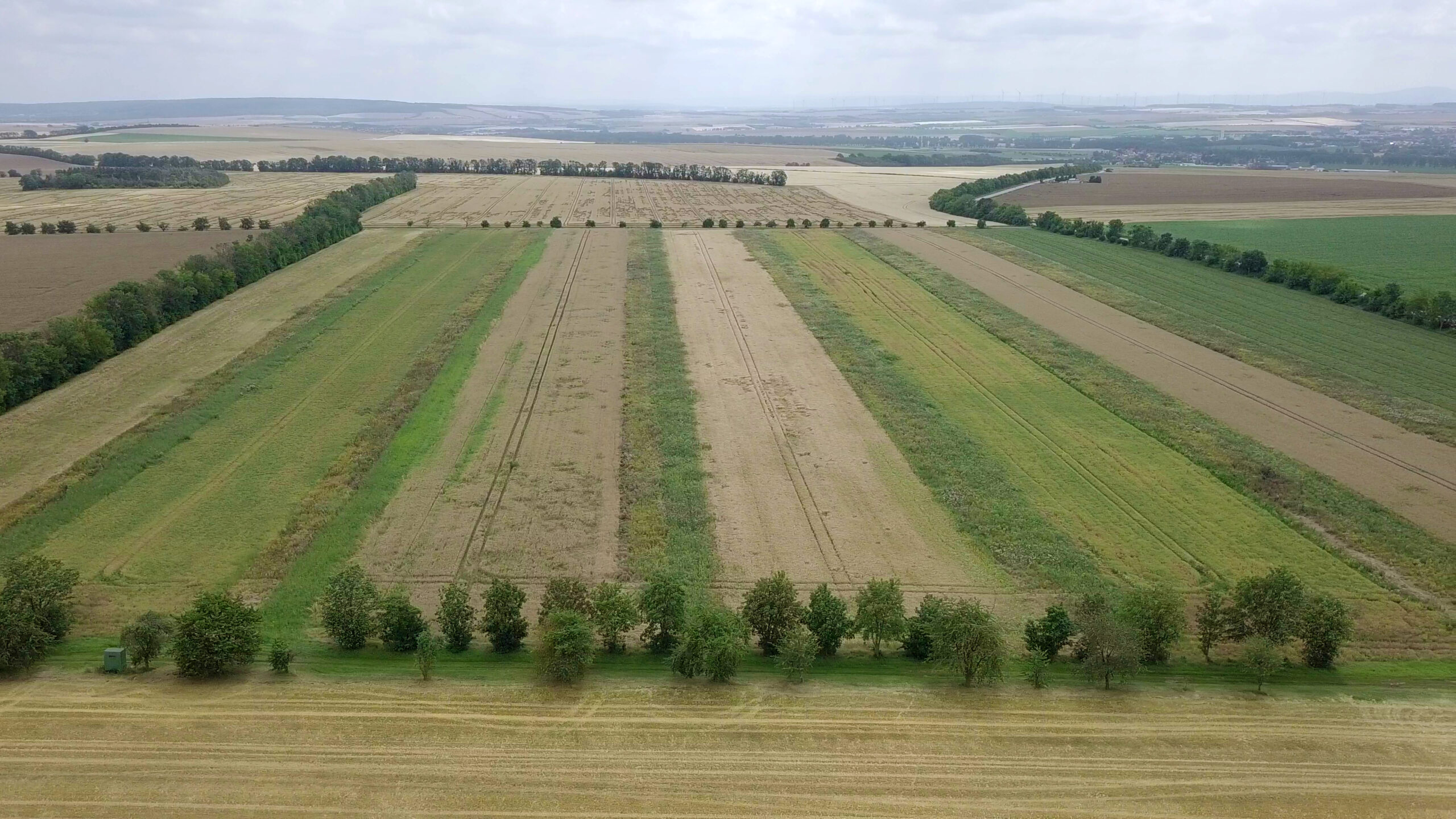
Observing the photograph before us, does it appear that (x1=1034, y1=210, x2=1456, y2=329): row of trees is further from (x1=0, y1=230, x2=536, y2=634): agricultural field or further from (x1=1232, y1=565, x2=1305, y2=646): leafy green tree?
(x1=0, y1=230, x2=536, y2=634): agricultural field

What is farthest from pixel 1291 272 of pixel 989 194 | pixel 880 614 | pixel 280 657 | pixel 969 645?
pixel 280 657

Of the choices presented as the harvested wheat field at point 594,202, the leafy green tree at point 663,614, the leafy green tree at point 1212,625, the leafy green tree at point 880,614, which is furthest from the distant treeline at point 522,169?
the leafy green tree at point 663,614

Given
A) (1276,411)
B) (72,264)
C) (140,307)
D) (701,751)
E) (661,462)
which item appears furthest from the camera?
(72,264)

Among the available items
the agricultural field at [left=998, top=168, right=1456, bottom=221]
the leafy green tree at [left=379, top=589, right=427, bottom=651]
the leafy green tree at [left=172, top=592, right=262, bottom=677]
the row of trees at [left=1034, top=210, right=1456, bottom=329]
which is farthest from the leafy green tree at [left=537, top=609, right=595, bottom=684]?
the agricultural field at [left=998, top=168, right=1456, bottom=221]

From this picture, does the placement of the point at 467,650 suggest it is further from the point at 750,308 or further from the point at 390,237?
the point at 390,237

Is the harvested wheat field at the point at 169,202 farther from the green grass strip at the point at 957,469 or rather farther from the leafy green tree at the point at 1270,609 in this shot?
the leafy green tree at the point at 1270,609

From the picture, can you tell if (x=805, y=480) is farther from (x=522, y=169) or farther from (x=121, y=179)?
(x=522, y=169)

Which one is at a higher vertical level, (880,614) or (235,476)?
(235,476)
